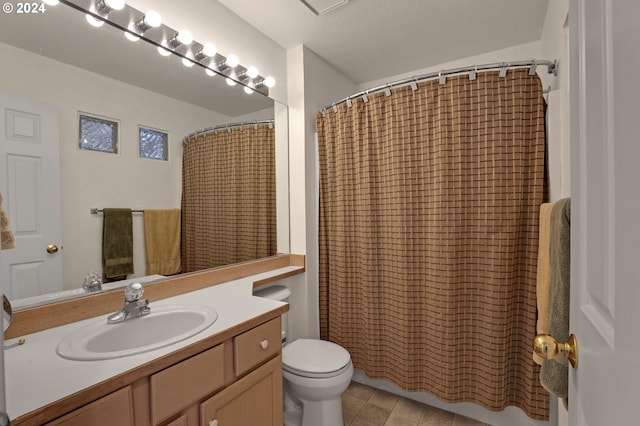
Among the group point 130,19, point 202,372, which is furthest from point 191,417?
point 130,19

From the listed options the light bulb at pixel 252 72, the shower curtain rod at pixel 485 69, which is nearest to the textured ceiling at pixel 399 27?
the light bulb at pixel 252 72

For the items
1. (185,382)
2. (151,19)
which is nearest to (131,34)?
(151,19)

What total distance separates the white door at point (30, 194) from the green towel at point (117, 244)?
0.16 m

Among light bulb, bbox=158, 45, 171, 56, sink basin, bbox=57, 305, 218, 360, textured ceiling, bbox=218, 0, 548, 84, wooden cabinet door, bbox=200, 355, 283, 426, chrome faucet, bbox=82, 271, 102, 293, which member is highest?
textured ceiling, bbox=218, 0, 548, 84

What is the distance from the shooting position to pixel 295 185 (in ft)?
7.07

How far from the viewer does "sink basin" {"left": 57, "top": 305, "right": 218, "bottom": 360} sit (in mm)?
863

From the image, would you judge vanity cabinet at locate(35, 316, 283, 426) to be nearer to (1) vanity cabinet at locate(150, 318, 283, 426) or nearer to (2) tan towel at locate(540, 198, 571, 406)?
(1) vanity cabinet at locate(150, 318, 283, 426)

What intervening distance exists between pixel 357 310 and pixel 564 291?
144cm

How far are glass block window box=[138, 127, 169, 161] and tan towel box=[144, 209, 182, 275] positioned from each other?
292 mm

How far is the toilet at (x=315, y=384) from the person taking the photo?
1.47 metres

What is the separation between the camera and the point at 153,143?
146cm

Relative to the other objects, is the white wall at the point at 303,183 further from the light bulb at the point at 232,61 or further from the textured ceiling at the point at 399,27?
the light bulb at the point at 232,61

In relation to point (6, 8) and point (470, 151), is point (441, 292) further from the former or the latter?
point (6, 8)

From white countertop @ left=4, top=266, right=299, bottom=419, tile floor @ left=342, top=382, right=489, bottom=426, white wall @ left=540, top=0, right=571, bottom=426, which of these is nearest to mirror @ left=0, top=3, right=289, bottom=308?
white countertop @ left=4, top=266, right=299, bottom=419
